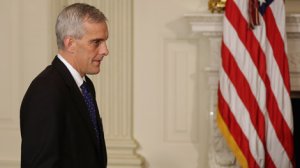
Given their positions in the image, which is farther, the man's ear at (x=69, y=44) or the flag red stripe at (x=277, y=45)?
the flag red stripe at (x=277, y=45)

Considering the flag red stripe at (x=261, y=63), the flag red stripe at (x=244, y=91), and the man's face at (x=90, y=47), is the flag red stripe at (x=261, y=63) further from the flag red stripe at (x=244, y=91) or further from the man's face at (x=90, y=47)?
the man's face at (x=90, y=47)

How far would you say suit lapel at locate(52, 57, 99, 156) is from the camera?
→ 2.08m

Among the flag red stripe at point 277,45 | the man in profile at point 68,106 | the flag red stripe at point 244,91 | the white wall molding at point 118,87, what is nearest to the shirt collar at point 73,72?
the man in profile at point 68,106

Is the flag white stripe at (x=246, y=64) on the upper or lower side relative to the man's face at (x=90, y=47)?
lower

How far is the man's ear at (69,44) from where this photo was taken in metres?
2.13

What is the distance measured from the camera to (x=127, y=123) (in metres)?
4.73

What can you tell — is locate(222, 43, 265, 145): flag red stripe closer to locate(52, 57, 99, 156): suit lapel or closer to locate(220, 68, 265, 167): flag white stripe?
locate(220, 68, 265, 167): flag white stripe

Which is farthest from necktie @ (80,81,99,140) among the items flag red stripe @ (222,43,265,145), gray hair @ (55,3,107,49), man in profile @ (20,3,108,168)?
flag red stripe @ (222,43,265,145)

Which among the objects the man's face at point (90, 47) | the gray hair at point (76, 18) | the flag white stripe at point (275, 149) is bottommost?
the flag white stripe at point (275, 149)

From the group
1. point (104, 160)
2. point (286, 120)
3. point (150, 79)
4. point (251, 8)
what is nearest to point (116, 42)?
point (150, 79)

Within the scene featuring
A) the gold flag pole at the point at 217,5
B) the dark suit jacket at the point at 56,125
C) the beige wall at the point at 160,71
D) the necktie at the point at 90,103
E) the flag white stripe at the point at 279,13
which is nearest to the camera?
the dark suit jacket at the point at 56,125

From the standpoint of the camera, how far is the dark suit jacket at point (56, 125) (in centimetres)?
194

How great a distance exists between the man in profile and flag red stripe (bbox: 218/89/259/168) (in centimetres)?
196

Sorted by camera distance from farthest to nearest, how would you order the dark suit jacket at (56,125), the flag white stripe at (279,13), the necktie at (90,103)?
the flag white stripe at (279,13) → the necktie at (90,103) → the dark suit jacket at (56,125)
